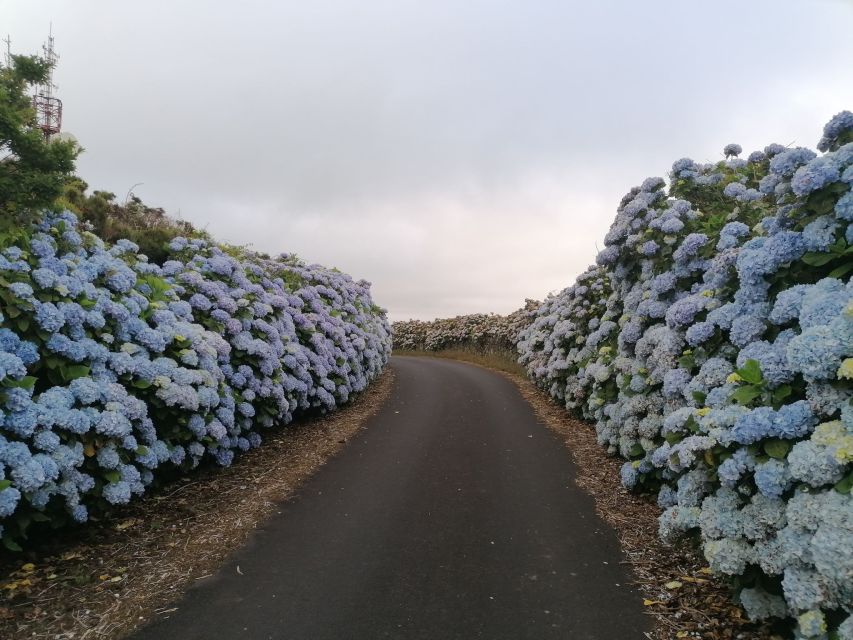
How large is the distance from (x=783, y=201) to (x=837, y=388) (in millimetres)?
2272

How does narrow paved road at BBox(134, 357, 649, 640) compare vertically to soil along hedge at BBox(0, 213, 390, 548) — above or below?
below

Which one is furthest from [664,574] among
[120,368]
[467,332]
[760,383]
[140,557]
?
[467,332]

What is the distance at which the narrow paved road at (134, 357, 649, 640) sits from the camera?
13.1ft

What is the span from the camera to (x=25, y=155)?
676cm

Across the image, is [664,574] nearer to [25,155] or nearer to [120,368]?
[120,368]

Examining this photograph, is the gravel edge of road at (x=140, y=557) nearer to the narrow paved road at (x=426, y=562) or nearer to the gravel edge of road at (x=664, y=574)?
the narrow paved road at (x=426, y=562)

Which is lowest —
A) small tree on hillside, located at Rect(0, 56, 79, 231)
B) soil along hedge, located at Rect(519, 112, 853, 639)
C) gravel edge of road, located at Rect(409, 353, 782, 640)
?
gravel edge of road, located at Rect(409, 353, 782, 640)

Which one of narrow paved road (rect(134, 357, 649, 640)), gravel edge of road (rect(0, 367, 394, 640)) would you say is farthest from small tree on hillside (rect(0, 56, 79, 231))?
narrow paved road (rect(134, 357, 649, 640))

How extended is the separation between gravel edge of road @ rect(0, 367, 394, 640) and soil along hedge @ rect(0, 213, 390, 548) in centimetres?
29

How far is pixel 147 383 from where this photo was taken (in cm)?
549

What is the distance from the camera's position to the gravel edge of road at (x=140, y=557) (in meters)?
3.93

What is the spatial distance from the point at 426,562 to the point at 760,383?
10.3 ft

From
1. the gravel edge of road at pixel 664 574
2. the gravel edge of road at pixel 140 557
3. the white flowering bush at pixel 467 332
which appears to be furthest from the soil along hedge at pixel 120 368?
the white flowering bush at pixel 467 332

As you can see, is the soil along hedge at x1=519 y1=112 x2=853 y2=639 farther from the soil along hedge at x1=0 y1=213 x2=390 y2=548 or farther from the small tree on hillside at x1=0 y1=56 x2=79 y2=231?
the small tree on hillside at x1=0 y1=56 x2=79 y2=231
